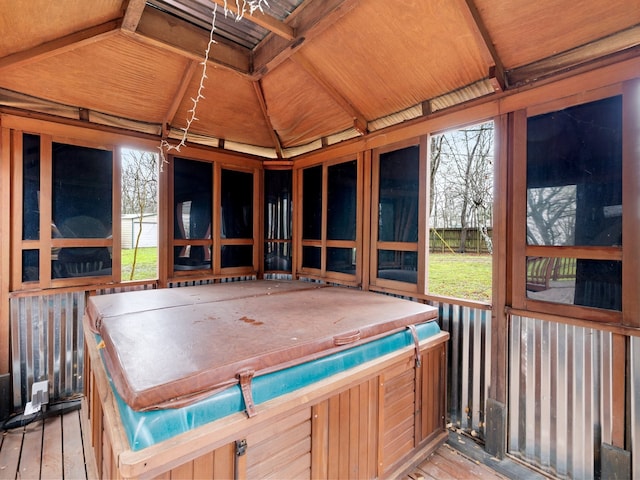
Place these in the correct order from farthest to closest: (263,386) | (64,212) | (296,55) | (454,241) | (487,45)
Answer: (454,241), (64,212), (296,55), (487,45), (263,386)

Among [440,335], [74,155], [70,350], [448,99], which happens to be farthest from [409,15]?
[70,350]

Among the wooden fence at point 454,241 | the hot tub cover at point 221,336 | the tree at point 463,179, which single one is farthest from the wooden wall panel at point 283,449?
the wooden fence at point 454,241

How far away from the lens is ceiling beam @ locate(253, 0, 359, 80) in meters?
2.20

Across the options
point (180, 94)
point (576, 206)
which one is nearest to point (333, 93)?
point (180, 94)

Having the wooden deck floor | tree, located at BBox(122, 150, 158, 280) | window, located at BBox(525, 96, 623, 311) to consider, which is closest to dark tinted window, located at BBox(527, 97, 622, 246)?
window, located at BBox(525, 96, 623, 311)

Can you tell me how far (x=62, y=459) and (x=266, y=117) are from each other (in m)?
3.80

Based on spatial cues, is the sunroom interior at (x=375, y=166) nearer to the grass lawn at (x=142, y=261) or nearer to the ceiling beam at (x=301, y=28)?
the ceiling beam at (x=301, y=28)

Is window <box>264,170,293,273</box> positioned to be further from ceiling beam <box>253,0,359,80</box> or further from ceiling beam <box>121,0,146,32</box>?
ceiling beam <box>121,0,146,32</box>

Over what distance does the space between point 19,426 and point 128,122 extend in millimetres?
2993

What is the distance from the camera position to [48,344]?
2863 mm

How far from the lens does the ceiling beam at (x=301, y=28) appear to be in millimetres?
2203

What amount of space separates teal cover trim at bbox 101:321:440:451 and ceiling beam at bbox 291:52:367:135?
233 centimetres

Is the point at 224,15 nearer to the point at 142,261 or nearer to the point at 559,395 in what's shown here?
the point at 559,395

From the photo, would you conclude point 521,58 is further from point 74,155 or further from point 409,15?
point 74,155
